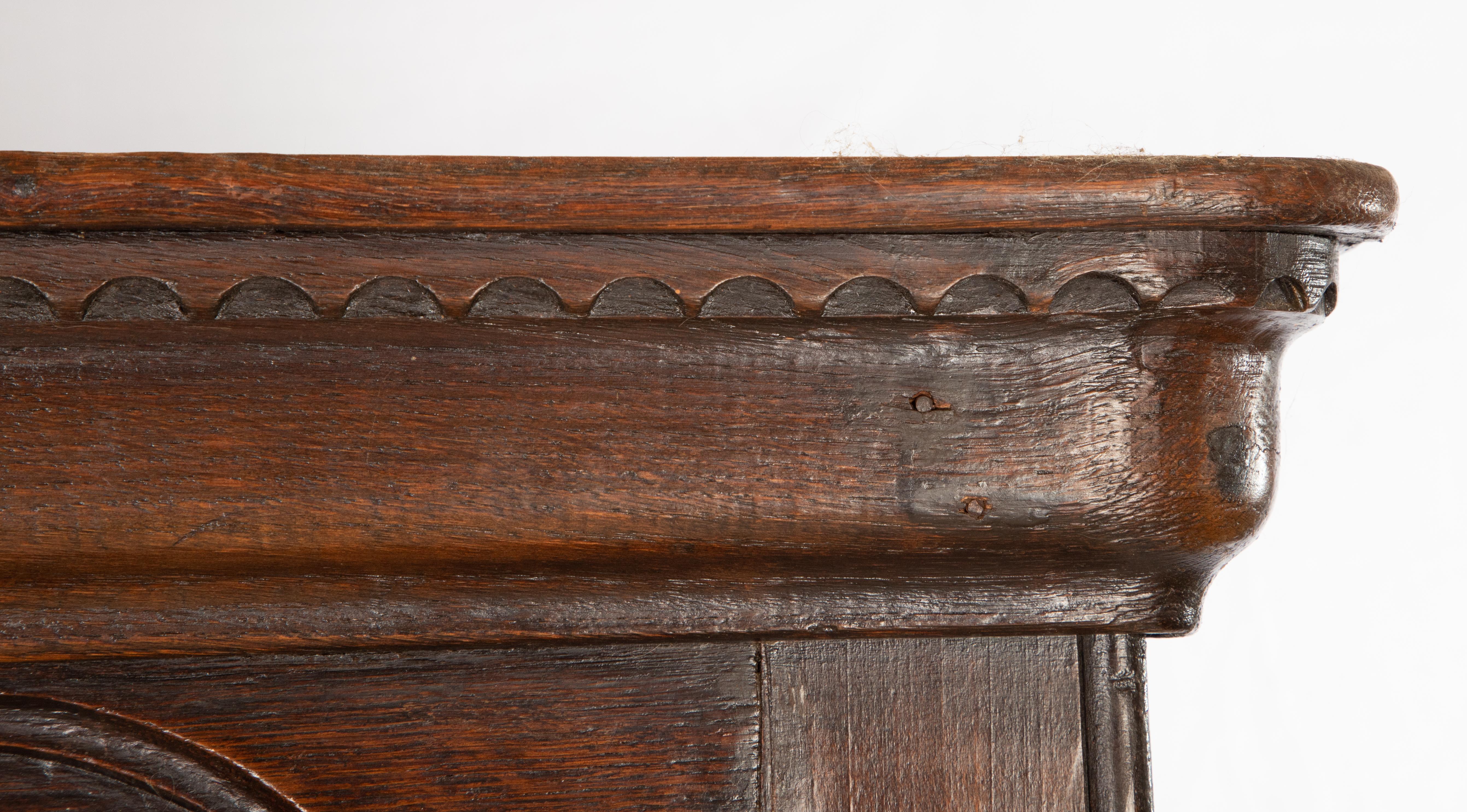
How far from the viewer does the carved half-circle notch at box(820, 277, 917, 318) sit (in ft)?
1.03

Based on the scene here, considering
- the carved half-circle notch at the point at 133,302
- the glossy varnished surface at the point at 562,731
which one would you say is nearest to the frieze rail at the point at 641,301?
the carved half-circle notch at the point at 133,302

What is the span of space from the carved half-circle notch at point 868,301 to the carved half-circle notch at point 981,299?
1cm

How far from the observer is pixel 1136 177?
1.00ft

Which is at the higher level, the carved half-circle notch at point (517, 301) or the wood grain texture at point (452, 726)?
the carved half-circle notch at point (517, 301)

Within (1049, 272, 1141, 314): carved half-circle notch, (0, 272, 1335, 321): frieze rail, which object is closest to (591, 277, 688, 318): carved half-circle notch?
(0, 272, 1335, 321): frieze rail

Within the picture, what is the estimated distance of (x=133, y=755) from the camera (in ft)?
1.17

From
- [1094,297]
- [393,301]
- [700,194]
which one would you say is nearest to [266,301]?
A: [393,301]

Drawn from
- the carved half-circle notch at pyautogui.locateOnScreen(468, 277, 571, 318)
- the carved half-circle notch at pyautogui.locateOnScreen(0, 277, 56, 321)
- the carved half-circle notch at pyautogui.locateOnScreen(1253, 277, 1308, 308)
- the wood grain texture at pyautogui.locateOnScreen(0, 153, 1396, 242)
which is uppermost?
the wood grain texture at pyautogui.locateOnScreen(0, 153, 1396, 242)

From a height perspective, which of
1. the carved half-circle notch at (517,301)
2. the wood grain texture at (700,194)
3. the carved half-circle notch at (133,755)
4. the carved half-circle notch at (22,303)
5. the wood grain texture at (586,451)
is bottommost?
the carved half-circle notch at (133,755)

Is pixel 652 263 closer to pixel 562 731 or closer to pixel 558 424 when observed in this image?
pixel 558 424

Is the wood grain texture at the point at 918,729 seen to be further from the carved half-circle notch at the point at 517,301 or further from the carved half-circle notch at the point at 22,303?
the carved half-circle notch at the point at 22,303

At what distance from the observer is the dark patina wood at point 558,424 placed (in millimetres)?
302

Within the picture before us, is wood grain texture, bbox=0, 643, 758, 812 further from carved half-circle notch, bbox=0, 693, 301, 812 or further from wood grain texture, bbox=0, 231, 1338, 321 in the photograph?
wood grain texture, bbox=0, 231, 1338, 321

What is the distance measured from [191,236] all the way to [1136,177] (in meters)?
0.30
